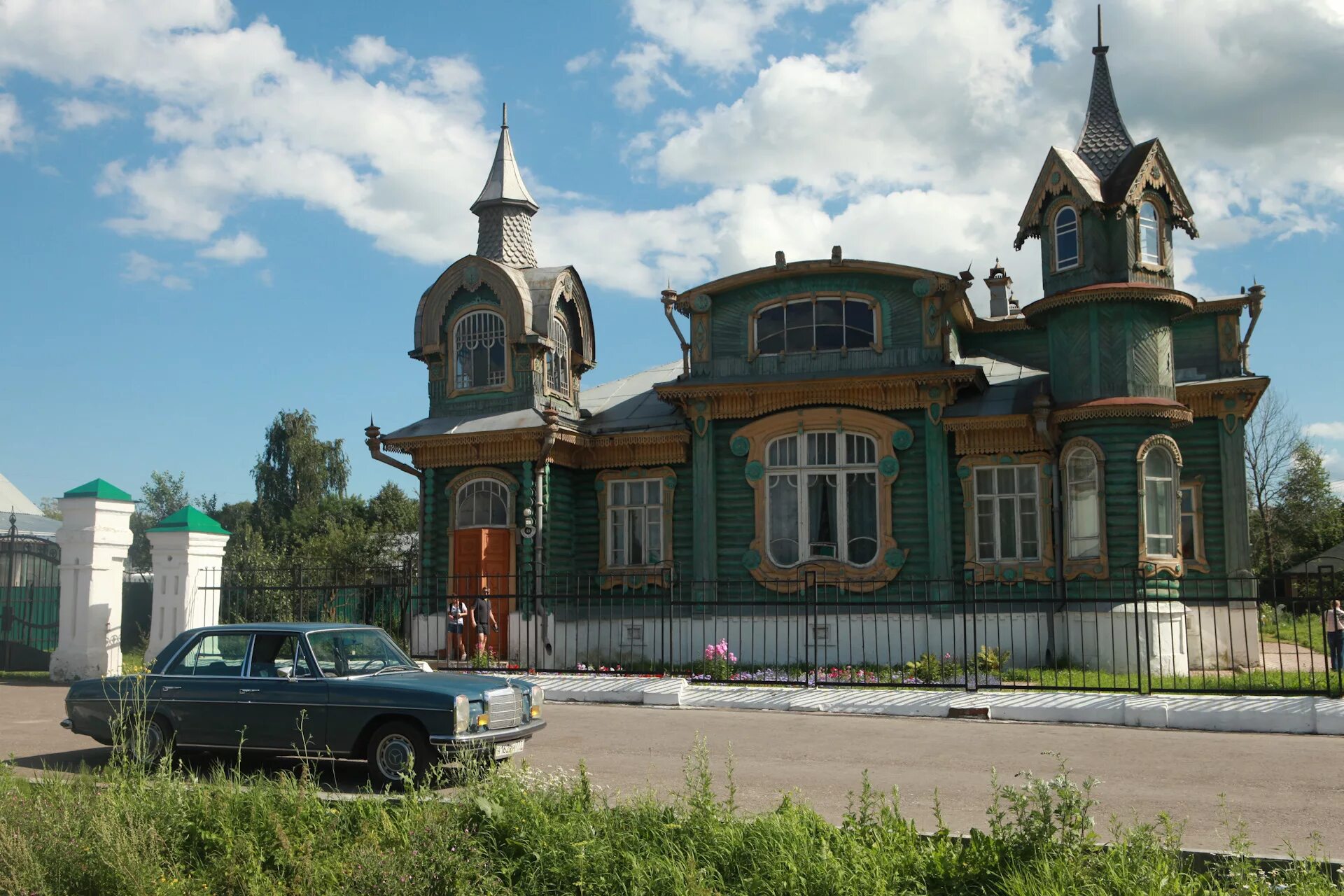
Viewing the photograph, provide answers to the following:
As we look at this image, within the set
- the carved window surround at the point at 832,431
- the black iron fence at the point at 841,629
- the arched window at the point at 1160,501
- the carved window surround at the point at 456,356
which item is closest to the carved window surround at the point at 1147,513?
the arched window at the point at 1160,501

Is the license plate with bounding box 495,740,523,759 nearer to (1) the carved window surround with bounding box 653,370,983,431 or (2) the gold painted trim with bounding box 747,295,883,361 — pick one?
(1) the carved window surround with bounding box 653,370,983,431

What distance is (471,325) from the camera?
898 inches

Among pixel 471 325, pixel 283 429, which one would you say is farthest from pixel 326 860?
pixel 283 429

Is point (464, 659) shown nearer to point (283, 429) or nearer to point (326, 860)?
point (326, 860)

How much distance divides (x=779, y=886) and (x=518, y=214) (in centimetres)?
2008

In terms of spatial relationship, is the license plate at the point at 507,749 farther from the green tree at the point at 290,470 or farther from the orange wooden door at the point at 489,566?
the green tree at the point at 290,470

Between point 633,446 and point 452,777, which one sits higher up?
point 633,446

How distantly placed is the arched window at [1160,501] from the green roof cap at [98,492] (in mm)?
16250

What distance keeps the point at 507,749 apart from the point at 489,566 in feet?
40.2

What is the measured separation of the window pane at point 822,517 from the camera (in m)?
20.3

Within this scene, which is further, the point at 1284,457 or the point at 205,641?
the point at 1284,457

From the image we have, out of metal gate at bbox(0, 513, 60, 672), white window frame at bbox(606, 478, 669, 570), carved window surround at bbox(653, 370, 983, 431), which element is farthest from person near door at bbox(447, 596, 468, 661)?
metal gate at bbox(0, 513, 60, 672)

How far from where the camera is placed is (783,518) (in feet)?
67.8

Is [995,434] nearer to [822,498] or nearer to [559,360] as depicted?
[822,498]
